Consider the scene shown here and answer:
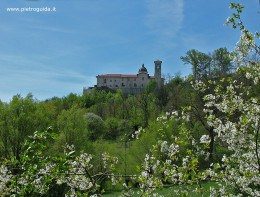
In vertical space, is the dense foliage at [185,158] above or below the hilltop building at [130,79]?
below

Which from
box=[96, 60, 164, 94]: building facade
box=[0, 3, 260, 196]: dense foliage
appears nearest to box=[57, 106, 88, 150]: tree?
box=[0, 3, 260, 196]: dense foliage

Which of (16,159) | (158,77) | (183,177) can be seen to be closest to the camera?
(16,159)

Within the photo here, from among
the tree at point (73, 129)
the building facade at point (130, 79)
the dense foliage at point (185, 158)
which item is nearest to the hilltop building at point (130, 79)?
the building facade at point (130, 79)

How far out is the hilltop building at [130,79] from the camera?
16788 cm

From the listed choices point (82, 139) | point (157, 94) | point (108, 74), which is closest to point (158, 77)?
point (108, 74)

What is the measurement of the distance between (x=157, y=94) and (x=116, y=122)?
14.1 meters

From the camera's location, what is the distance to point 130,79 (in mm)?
172500

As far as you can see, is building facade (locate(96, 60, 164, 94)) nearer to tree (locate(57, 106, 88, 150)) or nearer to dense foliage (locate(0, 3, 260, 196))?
tree (locate(57, 106, 88, 150))

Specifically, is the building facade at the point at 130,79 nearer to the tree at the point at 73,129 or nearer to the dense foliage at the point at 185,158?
the tree at the point at 73,129

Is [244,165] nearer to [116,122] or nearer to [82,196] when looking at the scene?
[82,196]

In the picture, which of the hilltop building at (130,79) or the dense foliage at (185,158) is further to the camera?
the hilltop building at (130,79)

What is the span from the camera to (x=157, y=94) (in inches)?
3529

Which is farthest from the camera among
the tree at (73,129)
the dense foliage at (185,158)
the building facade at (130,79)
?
the building facade at (130,79)

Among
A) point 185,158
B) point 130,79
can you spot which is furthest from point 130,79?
point 185,158
